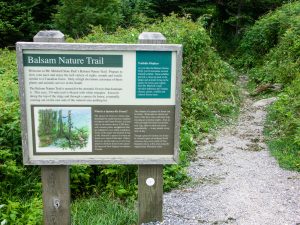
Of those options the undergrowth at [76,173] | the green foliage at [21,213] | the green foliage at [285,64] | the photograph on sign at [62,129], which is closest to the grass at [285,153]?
the undergrowth at [76,173]

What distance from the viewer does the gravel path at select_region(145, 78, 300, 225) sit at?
459 cm

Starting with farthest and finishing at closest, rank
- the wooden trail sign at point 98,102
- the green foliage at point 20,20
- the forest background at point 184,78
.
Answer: the green foliage at point 20,20, the forest background at point 184,78, the wooden trail sign at point 98,102

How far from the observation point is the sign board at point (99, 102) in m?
3.80

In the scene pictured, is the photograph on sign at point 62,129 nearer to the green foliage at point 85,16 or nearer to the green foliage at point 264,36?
the green foliage at point 85,16

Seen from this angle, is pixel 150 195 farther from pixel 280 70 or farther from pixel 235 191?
pixel 280 70

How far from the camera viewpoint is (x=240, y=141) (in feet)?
25.0

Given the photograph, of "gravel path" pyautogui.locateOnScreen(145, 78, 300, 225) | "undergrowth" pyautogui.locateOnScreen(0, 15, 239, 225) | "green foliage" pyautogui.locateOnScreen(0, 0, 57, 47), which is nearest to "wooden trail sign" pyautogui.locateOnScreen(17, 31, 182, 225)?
"undergrowth" pyautogui.locateOnScreen(0, 15, 239, 225)

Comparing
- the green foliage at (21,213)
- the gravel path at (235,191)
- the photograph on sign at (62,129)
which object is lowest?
the gravel path at (235,191)

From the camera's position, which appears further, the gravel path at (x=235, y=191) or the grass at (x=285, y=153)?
the grass at (x=285, y=153)

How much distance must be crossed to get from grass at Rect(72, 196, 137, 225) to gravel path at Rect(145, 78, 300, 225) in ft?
1.30

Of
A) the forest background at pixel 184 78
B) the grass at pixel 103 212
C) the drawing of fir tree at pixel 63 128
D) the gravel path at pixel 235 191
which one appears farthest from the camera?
the forest background at pixel 184 78

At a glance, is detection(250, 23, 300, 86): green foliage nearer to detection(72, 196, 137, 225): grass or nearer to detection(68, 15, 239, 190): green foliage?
detection(68, 15, 239, 190): green foliage

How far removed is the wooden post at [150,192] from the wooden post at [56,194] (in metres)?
0.71

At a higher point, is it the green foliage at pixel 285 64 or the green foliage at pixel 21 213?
the green foliage at pixel 285 64
